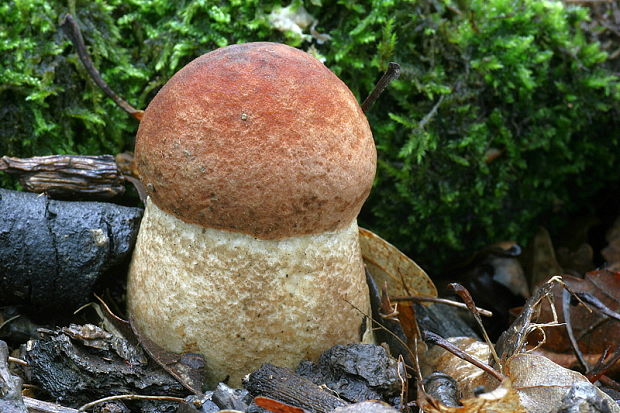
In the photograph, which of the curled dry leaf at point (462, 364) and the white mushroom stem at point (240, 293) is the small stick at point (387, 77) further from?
the curled dry leaf at point (462, 364)

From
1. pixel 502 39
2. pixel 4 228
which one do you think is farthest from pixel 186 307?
pixel 502 39

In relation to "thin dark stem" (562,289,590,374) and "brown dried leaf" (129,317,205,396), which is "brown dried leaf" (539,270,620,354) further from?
"brown dried leaf" (129,317,205,396)

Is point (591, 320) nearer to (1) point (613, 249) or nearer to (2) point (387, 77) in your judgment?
(1) point (613, 249)

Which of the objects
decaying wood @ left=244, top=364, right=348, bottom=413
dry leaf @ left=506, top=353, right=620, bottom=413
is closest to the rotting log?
decaying wood @ left=244, top=364, right=348, bottom=413

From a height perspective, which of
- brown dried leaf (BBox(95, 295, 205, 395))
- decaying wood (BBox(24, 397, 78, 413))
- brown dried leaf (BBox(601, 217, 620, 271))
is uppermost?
brown dried leaf (BBox(601, 217, 620, 271))

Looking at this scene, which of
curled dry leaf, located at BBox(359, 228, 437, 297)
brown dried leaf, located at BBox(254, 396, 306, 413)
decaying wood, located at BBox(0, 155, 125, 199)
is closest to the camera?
brown dried leaf, located at BBox(254, 396, 306, 413)

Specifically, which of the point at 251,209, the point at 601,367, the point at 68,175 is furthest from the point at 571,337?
the point at 68,175
